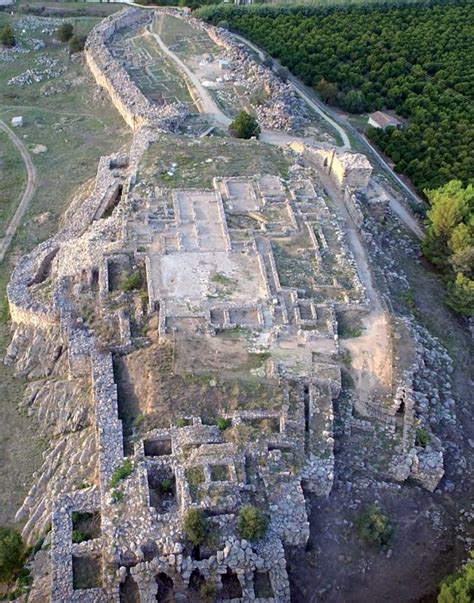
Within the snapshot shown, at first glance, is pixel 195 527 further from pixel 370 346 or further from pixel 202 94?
pixel 202 94

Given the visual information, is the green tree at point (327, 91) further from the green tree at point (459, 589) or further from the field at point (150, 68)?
the green tree at point (459, 589)

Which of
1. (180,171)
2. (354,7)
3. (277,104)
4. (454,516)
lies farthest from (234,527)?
(354,7)

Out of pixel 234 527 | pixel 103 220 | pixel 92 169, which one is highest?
pixel 234 527

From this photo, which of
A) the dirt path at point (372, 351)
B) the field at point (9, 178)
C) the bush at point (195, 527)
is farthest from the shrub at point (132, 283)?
the field at point (9, 178)

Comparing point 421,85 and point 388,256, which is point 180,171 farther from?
point 421,85

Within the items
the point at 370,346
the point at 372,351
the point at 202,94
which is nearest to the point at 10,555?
the point at 372,351

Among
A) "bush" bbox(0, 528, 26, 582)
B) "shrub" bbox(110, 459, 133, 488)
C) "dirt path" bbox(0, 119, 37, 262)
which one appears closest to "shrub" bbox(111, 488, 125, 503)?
"shrub" bbox(110, 459, 133, 488)
